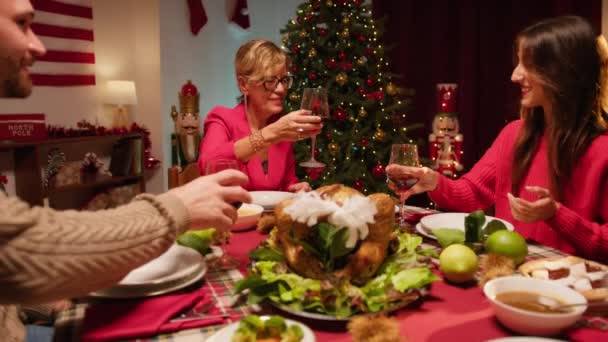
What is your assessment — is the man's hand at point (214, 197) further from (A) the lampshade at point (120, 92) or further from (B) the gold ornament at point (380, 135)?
(A) the lampshade at point (120, 92)

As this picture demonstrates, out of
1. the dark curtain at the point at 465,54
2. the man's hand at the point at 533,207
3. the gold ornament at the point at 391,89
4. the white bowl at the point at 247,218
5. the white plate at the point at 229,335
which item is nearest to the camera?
the white plate at the point at 229,335

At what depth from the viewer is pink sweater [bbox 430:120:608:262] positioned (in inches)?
57.1

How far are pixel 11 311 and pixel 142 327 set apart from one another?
0.41 metres

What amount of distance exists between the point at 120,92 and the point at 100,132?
1.44ft

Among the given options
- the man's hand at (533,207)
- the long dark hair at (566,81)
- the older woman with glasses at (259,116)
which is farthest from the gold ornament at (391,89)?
the man's hand at (533,207)

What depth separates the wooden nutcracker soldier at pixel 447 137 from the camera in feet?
12.6

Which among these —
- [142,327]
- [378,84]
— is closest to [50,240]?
[142,327]

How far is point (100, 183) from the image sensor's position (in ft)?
13.9

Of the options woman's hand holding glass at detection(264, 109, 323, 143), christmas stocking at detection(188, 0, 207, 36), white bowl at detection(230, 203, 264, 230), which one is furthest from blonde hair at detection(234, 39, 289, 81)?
christmas stocking at detection(188, 0, 207, 36)

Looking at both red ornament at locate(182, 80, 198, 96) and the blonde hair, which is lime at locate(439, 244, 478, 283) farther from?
red ornament at locate(182, 80, 198, 96)

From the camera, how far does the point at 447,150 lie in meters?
3.90

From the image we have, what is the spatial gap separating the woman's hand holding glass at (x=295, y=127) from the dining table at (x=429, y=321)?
92 centimetres

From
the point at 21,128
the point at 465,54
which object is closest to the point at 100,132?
the point at 21,128

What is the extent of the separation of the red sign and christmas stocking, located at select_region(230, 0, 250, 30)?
7.76 feet
